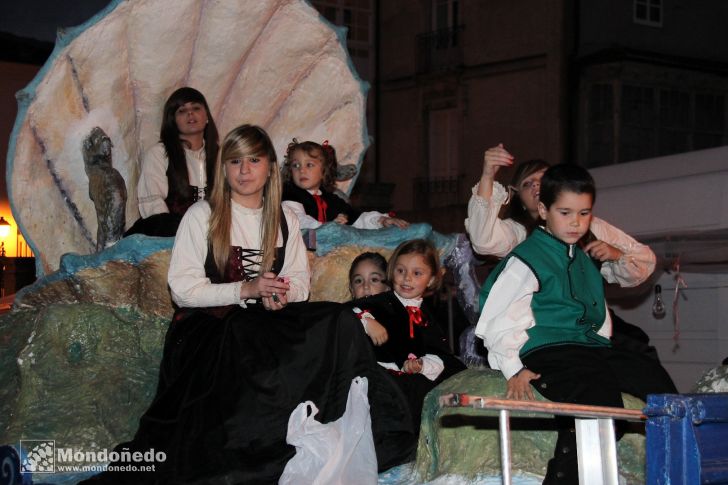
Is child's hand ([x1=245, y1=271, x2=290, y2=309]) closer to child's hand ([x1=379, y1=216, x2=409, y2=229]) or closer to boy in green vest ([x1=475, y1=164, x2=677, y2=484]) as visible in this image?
boy in green vest ([x1=475, y1=164, x2=677, y2=484])

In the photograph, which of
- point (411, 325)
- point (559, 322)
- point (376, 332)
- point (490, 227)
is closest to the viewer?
point (559, 322)

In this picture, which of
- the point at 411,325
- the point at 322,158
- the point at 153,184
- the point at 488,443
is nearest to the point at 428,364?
the point at 411,325

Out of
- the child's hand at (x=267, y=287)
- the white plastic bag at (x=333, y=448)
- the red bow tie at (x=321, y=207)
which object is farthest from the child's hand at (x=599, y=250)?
the red bow tie at (x=321, y=207)

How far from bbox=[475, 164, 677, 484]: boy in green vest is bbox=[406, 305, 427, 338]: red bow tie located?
990mm

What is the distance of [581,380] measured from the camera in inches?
154

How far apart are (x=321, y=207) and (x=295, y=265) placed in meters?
1.17

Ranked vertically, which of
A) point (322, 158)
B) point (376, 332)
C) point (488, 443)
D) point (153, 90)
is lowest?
point (488, 443)

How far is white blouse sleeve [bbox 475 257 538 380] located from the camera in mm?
3967

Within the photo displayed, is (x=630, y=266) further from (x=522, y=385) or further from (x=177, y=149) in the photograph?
(x=177, y=149)

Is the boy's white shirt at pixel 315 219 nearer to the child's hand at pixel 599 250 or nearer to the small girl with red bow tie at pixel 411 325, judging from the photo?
the small girl with red bow tie at pixel 411 325

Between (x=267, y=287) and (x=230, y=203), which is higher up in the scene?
(x=230, y=203)

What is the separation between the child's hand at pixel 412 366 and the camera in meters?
5.00

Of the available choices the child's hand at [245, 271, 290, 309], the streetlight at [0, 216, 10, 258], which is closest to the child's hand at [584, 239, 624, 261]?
the child's hand at [245, 271, 290, 309]

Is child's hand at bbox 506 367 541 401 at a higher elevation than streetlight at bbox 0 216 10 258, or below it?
below
